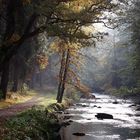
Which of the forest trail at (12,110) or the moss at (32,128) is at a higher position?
the forest trail at (12,110)

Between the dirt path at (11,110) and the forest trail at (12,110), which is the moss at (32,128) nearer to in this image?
the forest trail at (12,110)

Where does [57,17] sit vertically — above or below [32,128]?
above

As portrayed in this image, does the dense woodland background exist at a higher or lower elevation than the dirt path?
higher

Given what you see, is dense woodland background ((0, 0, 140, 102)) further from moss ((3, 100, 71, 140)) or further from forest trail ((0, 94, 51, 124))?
moss ((3, 100, 71, 140))

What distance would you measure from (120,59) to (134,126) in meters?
72.9

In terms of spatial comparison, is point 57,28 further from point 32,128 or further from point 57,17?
point 32,128

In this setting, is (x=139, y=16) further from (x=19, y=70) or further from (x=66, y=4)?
(x=66, y=4)

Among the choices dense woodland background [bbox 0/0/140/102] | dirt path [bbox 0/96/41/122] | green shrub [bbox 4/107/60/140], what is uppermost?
dense woodland background [bbox 0/0/140/102]

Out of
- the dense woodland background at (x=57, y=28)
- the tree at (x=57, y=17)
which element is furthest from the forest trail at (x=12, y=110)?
the tree at (x=57, y=17)

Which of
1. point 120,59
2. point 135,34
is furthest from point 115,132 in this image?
point 120,59

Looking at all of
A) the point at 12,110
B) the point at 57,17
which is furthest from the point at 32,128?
the point at 12,110

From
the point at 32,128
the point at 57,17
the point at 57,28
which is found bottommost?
the point at 32,128

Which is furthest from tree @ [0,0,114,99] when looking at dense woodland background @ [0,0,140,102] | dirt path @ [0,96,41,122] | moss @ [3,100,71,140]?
moss @ [3,100,71,140]

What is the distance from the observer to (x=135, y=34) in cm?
5084
